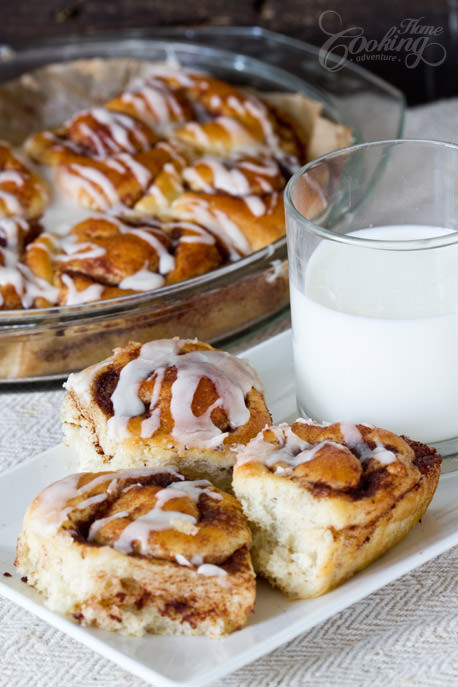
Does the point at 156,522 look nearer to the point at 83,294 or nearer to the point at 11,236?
the point at 83,294

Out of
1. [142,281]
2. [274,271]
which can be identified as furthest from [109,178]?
[274,271]

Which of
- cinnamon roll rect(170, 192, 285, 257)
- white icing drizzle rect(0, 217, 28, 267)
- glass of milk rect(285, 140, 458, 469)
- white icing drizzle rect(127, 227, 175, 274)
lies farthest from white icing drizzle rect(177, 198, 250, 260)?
glass of milk rect(285, 140, 458, 469)

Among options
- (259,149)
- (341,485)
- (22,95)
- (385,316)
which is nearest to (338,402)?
(385,316)

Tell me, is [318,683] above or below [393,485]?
below

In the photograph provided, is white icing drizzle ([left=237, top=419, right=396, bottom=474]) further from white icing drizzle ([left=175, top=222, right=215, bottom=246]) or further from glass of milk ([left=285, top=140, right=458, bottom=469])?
white icing drizzle ([left=175, top=222, right=215, bottom=246])

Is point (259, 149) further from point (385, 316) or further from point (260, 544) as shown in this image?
point (260, 544)
